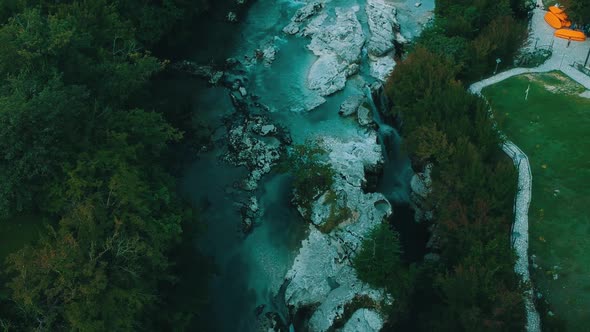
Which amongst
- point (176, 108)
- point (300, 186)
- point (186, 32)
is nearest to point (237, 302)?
point (300, 186)

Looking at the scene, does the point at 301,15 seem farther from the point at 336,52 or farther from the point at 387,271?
the point at 387,271

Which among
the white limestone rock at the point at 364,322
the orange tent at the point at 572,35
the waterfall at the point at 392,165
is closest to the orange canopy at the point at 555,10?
the orange tent at the point at 572,35

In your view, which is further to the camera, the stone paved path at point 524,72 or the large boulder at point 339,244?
the large boulder at point 339,244

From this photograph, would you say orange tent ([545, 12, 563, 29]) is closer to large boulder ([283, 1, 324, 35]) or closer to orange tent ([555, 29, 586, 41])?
orange tent ([555, 29, 586, 41])

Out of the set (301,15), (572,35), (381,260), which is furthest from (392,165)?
(301,15)

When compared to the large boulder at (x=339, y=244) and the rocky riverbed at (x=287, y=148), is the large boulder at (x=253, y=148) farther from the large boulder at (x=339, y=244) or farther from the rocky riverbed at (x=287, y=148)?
the large boulder at (x=339, y=244)

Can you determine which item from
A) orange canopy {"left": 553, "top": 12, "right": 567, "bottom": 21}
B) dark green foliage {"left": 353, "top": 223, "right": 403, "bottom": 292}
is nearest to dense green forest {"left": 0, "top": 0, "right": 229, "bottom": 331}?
dark green foliage {"left": 353, "top": 223, "right": 403, "bottom": 292}
